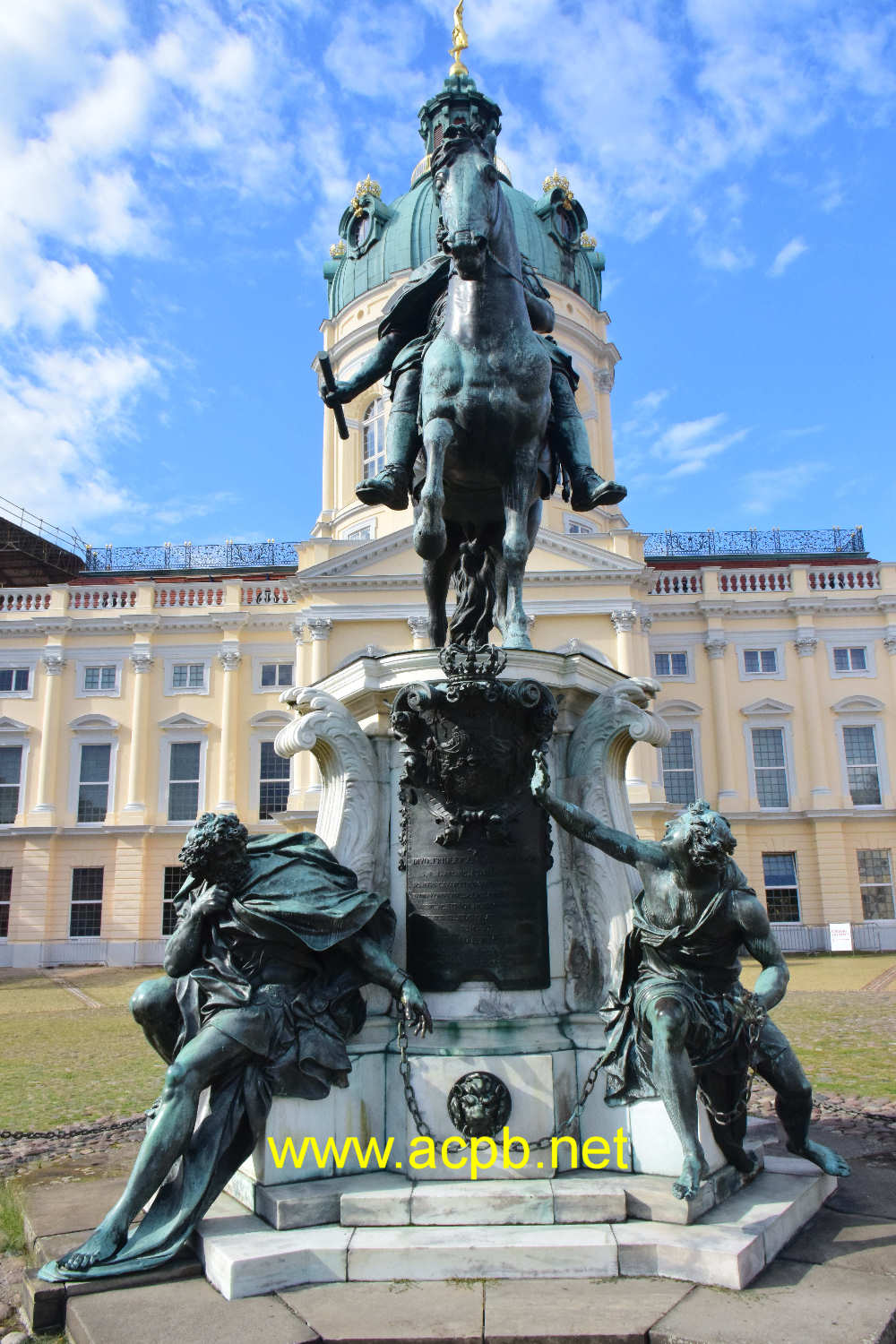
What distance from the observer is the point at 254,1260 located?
3.86 meters

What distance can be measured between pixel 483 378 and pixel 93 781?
3386cm

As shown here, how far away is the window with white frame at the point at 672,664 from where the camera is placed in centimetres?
3775

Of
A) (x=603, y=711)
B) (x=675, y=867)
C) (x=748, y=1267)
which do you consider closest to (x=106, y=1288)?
(x=748, y=1267)

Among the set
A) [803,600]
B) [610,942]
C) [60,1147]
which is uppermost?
[803,600]

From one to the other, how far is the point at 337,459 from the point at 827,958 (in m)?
26.2

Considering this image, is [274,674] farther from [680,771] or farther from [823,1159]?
[823,1159]

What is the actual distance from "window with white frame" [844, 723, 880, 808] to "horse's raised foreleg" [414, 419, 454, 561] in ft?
108

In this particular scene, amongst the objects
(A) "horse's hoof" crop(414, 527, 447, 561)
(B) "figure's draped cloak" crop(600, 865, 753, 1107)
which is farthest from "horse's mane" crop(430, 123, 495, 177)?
(B) "figure's draped cloak" crop(600, 865, 753, 1107)

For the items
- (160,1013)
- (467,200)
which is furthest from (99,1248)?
(467,200)

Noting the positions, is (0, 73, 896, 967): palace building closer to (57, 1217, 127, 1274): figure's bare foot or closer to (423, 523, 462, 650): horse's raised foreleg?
(423, 523, 462, 650): horse's raised foreleg

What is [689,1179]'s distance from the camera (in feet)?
13.3

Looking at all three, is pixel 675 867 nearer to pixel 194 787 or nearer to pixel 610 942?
pixel 610 942

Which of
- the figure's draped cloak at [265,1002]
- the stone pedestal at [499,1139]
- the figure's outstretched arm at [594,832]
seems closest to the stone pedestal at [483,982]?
the stone pedestal at [499,1139]

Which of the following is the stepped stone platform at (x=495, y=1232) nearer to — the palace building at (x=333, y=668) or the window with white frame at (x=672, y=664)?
the palace building at (x=333, y=668)
